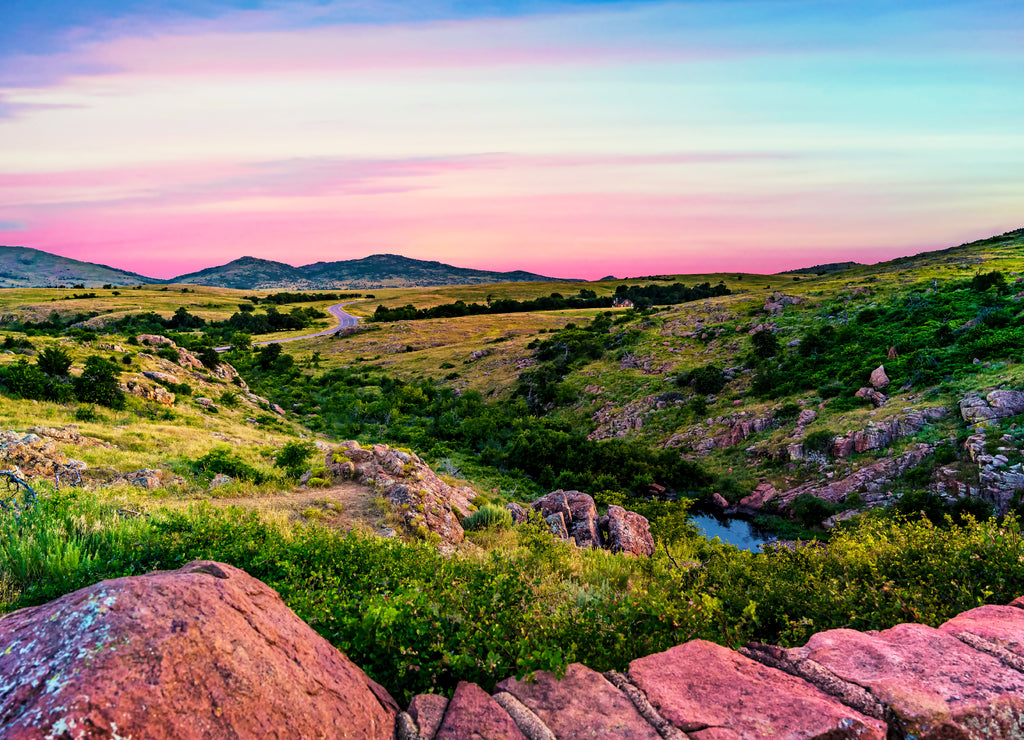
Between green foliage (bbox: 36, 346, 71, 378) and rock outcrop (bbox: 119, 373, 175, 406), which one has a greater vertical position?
green foliage (bbox: 36, 346, 71, 378)

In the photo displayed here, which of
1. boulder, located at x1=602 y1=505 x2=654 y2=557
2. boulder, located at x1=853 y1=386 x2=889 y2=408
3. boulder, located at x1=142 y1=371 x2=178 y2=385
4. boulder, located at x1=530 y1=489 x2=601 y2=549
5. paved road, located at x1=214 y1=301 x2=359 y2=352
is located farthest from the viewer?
paved road, located at x1=214 y1=301 x2=359 y2=352

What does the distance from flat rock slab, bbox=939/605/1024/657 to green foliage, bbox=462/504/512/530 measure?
1177 cm

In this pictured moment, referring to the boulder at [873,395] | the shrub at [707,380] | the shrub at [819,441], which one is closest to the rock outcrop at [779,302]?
the shrub at [707,380]

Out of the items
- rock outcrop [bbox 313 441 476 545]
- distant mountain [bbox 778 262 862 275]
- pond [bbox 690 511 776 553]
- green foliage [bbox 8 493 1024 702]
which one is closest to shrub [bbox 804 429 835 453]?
pond [bbox 690 511 776 553]

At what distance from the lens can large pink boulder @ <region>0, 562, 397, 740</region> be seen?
11.2ft

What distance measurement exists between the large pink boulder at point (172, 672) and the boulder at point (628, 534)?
1252cm

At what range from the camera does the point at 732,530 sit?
85.5ft

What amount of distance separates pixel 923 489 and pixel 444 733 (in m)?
26.3

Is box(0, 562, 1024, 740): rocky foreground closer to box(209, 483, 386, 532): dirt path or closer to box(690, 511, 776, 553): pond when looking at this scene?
box(209, 483, 386, 532): dirt path

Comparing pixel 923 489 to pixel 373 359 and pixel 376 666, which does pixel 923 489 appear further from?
pixel 373 359

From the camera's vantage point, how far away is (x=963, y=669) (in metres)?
5.50

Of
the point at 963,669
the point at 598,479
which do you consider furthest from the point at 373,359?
the point at 963,669

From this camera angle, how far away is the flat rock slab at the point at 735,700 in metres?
4.67

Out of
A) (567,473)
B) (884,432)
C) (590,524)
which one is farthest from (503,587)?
(884,432)
